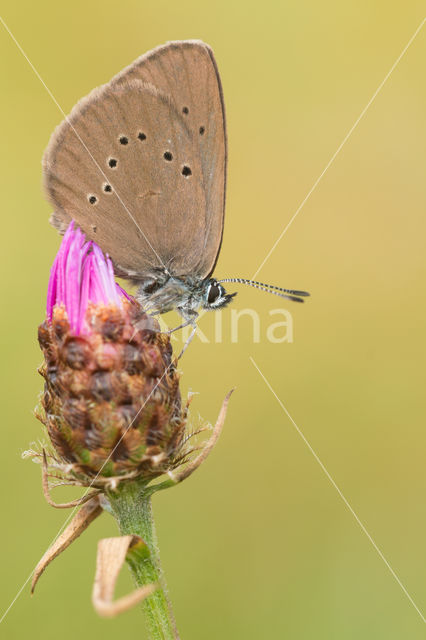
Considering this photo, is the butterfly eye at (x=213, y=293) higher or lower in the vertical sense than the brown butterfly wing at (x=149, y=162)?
lower

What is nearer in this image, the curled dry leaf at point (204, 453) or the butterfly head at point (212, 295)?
the curled dry leaf at point (204, 453)

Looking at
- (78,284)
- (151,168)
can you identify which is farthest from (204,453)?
(151,168)

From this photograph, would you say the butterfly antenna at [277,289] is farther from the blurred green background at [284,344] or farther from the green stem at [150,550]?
the blurred green background at [284,344]

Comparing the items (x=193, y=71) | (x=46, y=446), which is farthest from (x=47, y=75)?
(x=46, y=446)

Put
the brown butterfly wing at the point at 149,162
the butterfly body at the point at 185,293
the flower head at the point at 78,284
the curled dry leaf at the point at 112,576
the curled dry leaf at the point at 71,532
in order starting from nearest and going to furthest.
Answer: the curled dry leaf at the point at 112,576, the curled dry leaf at the point at 71,532, the flower head at the point at 78,284, the brown butterfly wing at the point at 149,162, the butterfly body at the point at 185,293

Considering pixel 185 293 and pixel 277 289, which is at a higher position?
pixel 277 289

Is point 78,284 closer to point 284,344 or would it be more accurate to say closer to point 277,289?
point 277,289

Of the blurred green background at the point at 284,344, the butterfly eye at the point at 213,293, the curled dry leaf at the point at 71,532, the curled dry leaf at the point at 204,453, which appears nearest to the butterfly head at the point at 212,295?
the butterfly eye at the point at 213,293

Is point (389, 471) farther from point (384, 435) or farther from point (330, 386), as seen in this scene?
point (330, 386)
